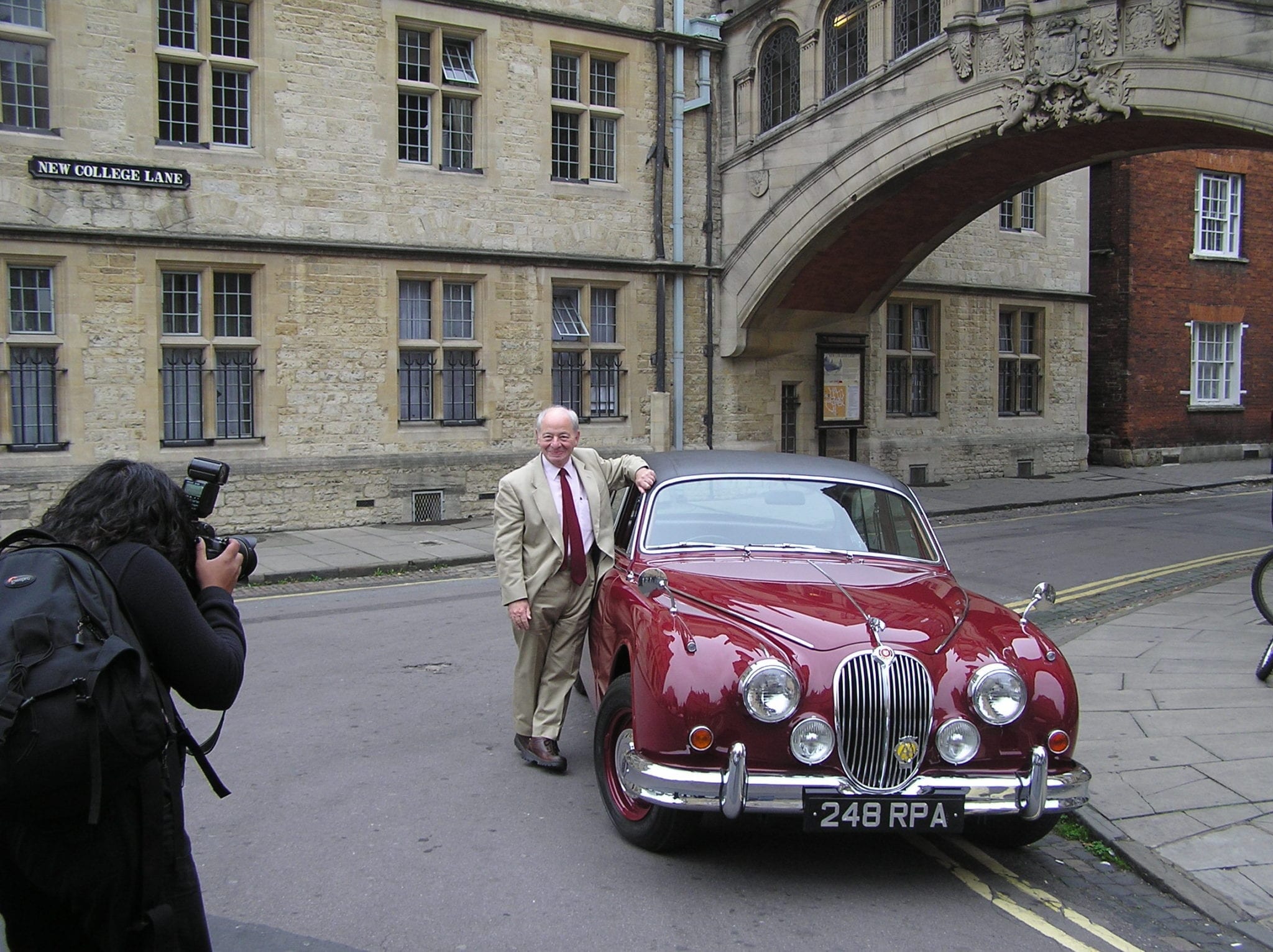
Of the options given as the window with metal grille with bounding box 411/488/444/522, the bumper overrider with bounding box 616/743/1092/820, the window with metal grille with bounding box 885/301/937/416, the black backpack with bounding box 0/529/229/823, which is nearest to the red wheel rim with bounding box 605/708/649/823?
the bumper overrider with bounding box 616/743/1092/820

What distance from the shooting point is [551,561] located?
229 inches

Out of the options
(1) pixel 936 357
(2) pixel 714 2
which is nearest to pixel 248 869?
(2) pixel 714 2

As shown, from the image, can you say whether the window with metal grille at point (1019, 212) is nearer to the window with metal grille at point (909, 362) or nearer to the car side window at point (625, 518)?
Result: the window with metal grille at point (909, 362)

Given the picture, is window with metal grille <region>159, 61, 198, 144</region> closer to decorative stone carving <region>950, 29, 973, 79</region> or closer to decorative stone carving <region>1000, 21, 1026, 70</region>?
decorative stone carving <region>950, 29, 973, 79</region>

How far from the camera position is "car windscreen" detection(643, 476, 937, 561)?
228 inches

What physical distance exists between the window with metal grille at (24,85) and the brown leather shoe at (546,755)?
1194 centimetres

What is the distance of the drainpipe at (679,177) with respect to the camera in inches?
741

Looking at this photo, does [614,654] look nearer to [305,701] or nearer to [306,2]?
[305,701]

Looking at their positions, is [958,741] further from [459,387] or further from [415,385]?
[459,387]

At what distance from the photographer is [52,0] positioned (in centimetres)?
1401

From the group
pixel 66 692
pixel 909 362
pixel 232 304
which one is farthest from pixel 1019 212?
pixel 66 692

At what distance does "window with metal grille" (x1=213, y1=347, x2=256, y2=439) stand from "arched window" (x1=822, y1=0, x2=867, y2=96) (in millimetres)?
9565

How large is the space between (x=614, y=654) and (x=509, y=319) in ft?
41.1

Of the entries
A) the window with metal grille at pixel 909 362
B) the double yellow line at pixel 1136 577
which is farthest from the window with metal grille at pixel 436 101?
the double yellow line at pixel 1136 577
